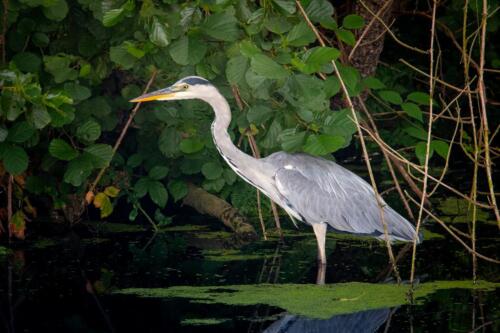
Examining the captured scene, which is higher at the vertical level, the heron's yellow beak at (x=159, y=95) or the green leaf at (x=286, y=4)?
the green leaf at (x=286, y=4)

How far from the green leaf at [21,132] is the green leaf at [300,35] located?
173 cm

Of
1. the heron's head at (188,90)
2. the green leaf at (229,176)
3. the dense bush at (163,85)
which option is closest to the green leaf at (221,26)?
the dense bush at (163,85)

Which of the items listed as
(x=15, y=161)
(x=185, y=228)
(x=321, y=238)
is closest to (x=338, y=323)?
(x=321, y=238)

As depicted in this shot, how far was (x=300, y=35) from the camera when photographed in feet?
19.5

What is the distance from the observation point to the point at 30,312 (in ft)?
17.5

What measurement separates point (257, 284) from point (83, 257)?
1.36 meters

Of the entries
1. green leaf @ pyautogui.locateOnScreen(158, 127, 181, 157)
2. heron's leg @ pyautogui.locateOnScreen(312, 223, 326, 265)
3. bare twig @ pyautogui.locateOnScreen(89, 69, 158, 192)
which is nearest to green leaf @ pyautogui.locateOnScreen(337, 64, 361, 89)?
heron's leg @ pyautogui.locateOnScreen(312, 223, 326, 265)

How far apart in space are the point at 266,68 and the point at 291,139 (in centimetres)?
63

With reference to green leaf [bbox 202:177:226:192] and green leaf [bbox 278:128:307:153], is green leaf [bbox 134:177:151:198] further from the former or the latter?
green leaf [bbox 278:128:307:153]

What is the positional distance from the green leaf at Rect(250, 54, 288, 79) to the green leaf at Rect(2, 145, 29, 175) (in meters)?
1.65

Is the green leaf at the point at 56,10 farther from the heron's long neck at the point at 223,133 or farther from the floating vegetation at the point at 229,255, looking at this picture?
the floating vegetation at the point at 229,255

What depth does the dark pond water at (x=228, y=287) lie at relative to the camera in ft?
16.8

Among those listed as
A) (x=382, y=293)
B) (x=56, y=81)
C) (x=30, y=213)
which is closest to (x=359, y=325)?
(x=382, y=293)

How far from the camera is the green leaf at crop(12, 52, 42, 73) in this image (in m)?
6.75
